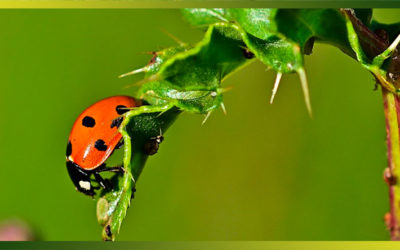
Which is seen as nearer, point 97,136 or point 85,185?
point 97,136

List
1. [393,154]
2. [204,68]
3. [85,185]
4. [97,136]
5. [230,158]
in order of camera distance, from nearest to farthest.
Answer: [204,68] < [393,154] < [97,136] < [85,185] < [230,158]

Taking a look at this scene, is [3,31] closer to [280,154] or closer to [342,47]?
[280,154]

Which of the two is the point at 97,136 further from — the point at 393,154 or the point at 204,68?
the point at 393,154

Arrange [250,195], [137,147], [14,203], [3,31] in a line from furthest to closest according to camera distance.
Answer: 1. [3,31]
2. [14,203]
3. [250,195]
4. [137,147]

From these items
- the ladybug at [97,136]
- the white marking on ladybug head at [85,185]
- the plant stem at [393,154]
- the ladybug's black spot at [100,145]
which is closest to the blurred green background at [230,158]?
the white marking on ladybug head at [85,185]

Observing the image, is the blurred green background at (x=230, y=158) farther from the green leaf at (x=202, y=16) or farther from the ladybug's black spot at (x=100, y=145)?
the green leaf at (x=202, y=16)

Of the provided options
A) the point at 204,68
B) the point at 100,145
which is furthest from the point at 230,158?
the point at 204,68

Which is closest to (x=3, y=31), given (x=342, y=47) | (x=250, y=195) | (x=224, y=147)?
(x=224, y=147)
